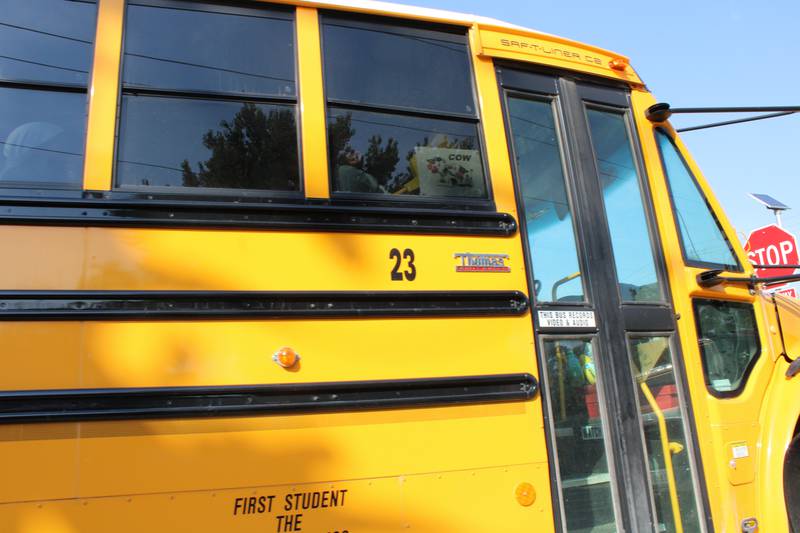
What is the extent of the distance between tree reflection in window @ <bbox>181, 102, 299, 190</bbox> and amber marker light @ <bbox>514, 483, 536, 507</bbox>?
4.53ft

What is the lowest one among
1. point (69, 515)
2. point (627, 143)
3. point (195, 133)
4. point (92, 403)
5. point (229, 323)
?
point (69, 515)

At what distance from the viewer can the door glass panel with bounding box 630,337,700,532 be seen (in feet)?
7.98

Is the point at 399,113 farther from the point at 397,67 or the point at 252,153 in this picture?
the point at 252,153

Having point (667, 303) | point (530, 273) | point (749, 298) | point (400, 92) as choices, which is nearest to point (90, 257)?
point (400, 92)

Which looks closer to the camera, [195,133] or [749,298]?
[195,133]

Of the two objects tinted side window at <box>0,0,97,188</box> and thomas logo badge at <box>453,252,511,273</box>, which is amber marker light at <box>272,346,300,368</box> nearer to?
thomas logo badge at <box>453,252,511,273</box>

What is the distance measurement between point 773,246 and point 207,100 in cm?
769

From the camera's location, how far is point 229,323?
6.45 feet

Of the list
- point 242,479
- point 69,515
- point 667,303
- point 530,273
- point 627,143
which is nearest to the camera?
point 69,515

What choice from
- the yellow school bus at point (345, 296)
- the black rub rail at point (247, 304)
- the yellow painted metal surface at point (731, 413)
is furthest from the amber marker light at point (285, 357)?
the yellow painted metal surface at point (731, 413)

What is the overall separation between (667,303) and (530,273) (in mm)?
743

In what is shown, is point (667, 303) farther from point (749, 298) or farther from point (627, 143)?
point (627, 143)

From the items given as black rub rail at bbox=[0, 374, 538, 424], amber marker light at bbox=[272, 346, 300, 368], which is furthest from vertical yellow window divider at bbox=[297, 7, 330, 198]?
black rub rail at bbox=[0, 374, 538, 424]

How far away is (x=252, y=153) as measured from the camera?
2162mm
